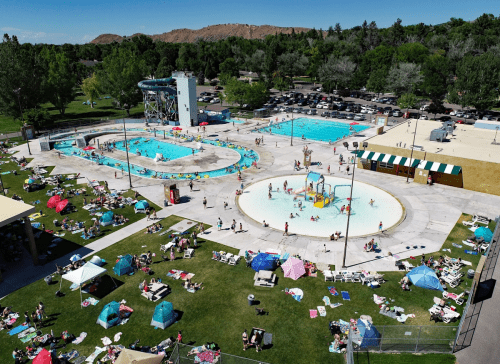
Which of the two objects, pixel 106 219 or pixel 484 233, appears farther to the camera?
pixel 106 219

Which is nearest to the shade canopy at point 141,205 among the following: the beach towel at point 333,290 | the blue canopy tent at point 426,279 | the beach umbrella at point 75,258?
the beach umbrella at point 75,258

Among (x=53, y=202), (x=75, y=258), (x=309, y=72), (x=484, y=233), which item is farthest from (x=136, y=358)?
(x=309, y=72)

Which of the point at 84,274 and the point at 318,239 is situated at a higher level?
the point at 84,274

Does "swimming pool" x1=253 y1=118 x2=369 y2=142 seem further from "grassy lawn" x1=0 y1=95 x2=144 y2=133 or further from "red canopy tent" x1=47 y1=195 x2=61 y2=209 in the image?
"red canopy tent" x1=47 y1=195 x2=61 y2=209

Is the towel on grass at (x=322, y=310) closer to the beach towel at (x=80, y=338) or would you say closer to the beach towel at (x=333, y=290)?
the beach towel at (x=333, y=290)

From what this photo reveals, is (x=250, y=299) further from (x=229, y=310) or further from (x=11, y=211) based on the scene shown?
(x=11, y=211)

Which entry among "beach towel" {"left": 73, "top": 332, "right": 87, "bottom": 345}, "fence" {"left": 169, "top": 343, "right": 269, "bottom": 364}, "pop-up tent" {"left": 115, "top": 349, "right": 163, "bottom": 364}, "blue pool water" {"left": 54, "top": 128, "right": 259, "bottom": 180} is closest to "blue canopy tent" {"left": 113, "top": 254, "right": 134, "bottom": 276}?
"beach towel" {"left": 73, "top": 332, "right": 87, "bottom": 345}
